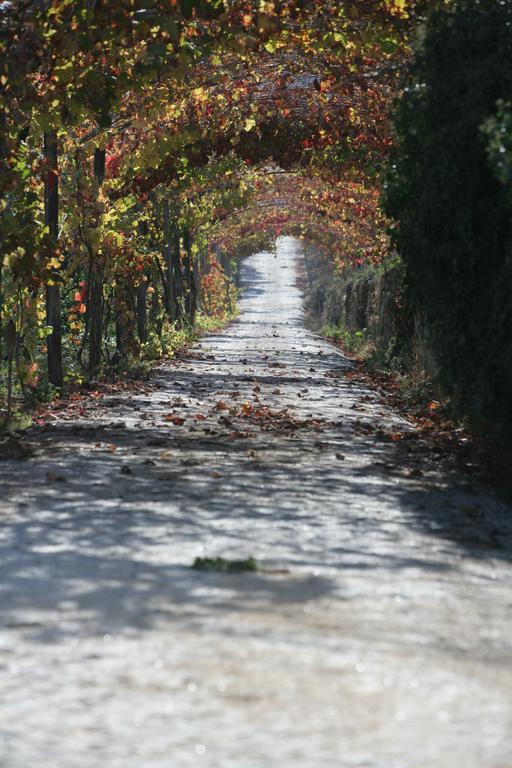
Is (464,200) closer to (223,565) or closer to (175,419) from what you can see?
(223,565)

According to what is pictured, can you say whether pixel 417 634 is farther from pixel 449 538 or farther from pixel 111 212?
pixel 111 212

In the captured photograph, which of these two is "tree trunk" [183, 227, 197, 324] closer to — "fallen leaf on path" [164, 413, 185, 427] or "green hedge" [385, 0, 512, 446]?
"fallen leaf on path" [164, 413, 185, 427]

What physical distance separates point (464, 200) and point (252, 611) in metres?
4.91

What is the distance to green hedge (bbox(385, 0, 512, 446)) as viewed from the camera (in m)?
9.66

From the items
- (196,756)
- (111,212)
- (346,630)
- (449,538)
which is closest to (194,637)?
(346,630)

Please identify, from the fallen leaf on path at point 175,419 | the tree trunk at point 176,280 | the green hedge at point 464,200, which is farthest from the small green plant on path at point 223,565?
the tree trunk at point 176,280

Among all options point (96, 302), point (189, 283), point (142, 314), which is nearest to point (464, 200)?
point (96, 302)

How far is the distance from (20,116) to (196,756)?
34.5 feet

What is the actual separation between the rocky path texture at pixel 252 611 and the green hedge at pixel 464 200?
0.91 metres

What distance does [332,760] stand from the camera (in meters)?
4.00

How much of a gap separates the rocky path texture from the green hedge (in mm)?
912

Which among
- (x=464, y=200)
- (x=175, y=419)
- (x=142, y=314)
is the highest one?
(x=464, y=200)

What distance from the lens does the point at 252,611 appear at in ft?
18.9

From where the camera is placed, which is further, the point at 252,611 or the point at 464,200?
the point at 464,200
